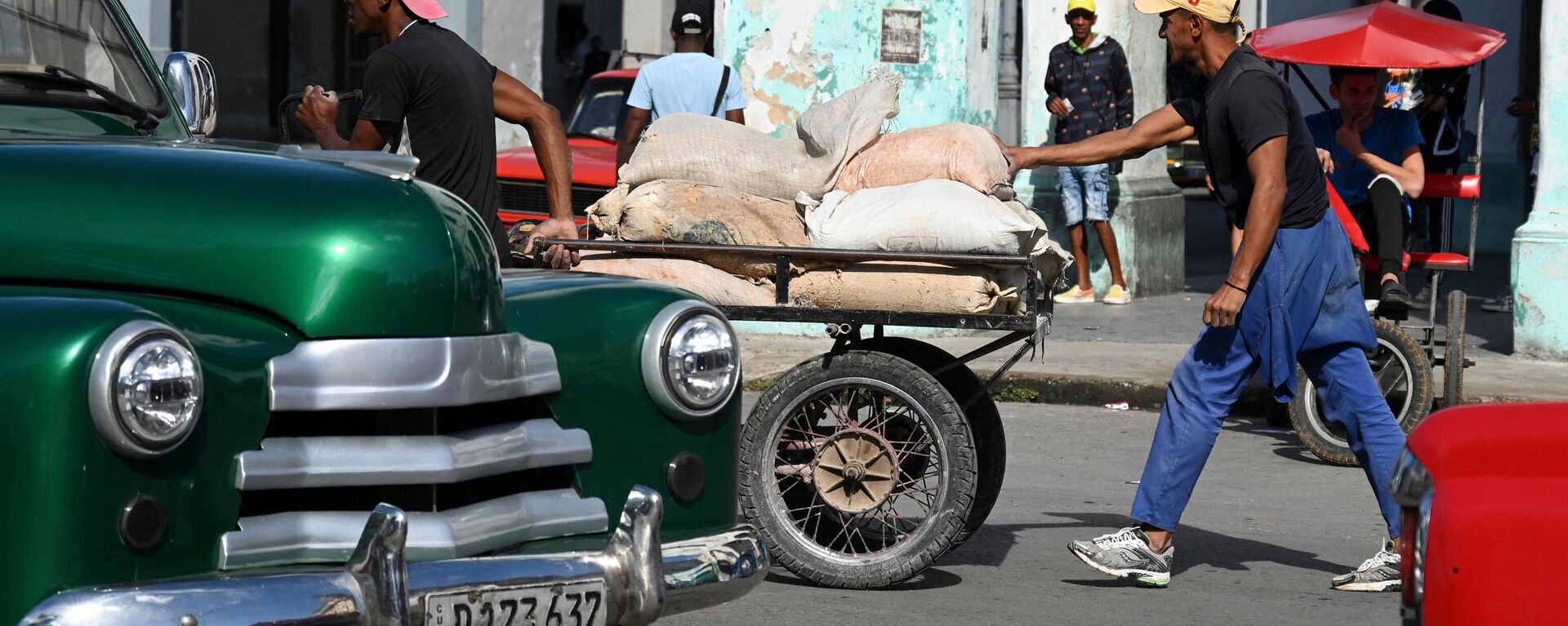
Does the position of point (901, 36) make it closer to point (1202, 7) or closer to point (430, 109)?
point (1202, 7)

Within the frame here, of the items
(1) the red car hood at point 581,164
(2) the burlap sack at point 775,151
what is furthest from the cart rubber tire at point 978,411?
(1) the red car hood at point 581,164

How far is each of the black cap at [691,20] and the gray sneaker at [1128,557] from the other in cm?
479

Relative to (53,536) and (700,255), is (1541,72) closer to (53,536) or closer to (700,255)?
(700,255)

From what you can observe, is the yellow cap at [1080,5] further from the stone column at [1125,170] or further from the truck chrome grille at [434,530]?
the truck chrome grille at [434,530]

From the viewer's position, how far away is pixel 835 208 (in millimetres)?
5625

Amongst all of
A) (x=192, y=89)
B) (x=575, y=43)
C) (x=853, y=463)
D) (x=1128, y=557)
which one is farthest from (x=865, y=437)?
(x=575, y=43)

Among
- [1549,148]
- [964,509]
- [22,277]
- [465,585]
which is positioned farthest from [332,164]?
[1549,148]

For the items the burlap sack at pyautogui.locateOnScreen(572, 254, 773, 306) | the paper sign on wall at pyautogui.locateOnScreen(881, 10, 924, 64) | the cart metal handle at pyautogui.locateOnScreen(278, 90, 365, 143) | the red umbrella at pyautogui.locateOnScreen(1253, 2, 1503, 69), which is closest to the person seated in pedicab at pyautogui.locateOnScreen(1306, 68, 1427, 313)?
the red umbrella at pyautogui.locateOnScreen(1253, 2, 1503, 69)

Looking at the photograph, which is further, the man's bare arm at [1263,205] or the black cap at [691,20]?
the black cap at [691,20]

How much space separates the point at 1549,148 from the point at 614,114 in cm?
612

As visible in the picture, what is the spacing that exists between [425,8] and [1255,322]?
2668 mm

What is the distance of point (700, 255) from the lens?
219 inches

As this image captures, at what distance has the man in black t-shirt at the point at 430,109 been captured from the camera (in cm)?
535

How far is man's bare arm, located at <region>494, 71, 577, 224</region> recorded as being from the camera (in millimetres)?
5754
